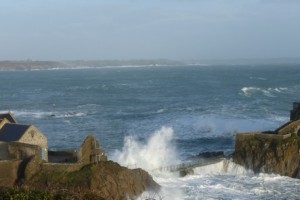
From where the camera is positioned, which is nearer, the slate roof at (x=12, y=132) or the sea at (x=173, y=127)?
the slate roof at (x=12, y=132)

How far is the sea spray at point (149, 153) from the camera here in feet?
146

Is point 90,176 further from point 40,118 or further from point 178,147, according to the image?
point 40,118

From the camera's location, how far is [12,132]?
118ft

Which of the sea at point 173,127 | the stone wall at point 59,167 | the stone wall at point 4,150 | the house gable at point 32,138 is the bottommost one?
the sea at point 173,127

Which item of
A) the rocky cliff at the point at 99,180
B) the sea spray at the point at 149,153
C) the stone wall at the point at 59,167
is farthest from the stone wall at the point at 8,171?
the sea spray at the point at 149,153

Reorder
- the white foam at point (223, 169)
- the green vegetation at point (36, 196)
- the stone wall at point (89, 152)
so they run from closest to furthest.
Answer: the green vegetation at point (36, 196)
the stone wall at point (89, 152)
the white foam at point (223, 169)

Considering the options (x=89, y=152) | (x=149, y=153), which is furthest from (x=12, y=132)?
(x=149, y=153)

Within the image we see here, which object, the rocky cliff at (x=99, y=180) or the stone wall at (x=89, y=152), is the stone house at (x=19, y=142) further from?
the stone wall at (x=89, y=152)

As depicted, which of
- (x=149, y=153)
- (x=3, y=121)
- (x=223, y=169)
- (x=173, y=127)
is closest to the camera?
(x=3, y=121)

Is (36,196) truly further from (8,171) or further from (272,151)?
(272,151)

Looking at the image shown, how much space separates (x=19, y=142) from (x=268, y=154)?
1786cm

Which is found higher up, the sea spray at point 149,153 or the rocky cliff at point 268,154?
the rocky cliff at point 268,154

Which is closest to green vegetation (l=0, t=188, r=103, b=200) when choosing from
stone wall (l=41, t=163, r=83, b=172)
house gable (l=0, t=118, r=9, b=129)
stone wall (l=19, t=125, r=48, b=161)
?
stone wall (l=41, t=163, r=83, b=172)

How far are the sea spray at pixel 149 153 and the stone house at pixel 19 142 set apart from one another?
989 cm
